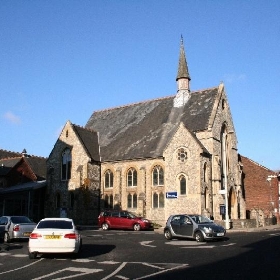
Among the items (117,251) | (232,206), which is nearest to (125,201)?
(232,206)

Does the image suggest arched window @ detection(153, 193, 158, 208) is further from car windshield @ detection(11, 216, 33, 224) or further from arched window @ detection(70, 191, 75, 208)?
car windshield @ detection(11, 216, 33, 224)

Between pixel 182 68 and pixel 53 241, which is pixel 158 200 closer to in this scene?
pixel 182 68

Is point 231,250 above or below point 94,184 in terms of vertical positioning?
below

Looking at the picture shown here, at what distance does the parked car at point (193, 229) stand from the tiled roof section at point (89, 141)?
69.5 feet

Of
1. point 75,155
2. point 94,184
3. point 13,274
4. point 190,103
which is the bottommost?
point 13,274

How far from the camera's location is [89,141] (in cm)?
4359

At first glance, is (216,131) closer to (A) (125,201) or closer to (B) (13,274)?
(A) (125,201)

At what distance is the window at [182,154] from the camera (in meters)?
35.4

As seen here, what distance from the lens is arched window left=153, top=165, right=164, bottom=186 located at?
37531mm

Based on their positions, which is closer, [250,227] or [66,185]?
[250,227]

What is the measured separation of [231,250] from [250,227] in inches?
787

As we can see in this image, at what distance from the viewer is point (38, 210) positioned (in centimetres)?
4488

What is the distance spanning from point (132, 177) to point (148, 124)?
6.65 meters

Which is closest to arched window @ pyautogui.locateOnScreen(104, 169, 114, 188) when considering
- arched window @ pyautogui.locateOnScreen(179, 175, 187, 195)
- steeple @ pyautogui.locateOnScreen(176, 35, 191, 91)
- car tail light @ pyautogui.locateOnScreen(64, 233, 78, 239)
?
arched window @ pyautogui.locateOnScreen(179, 175, 187, 195)
